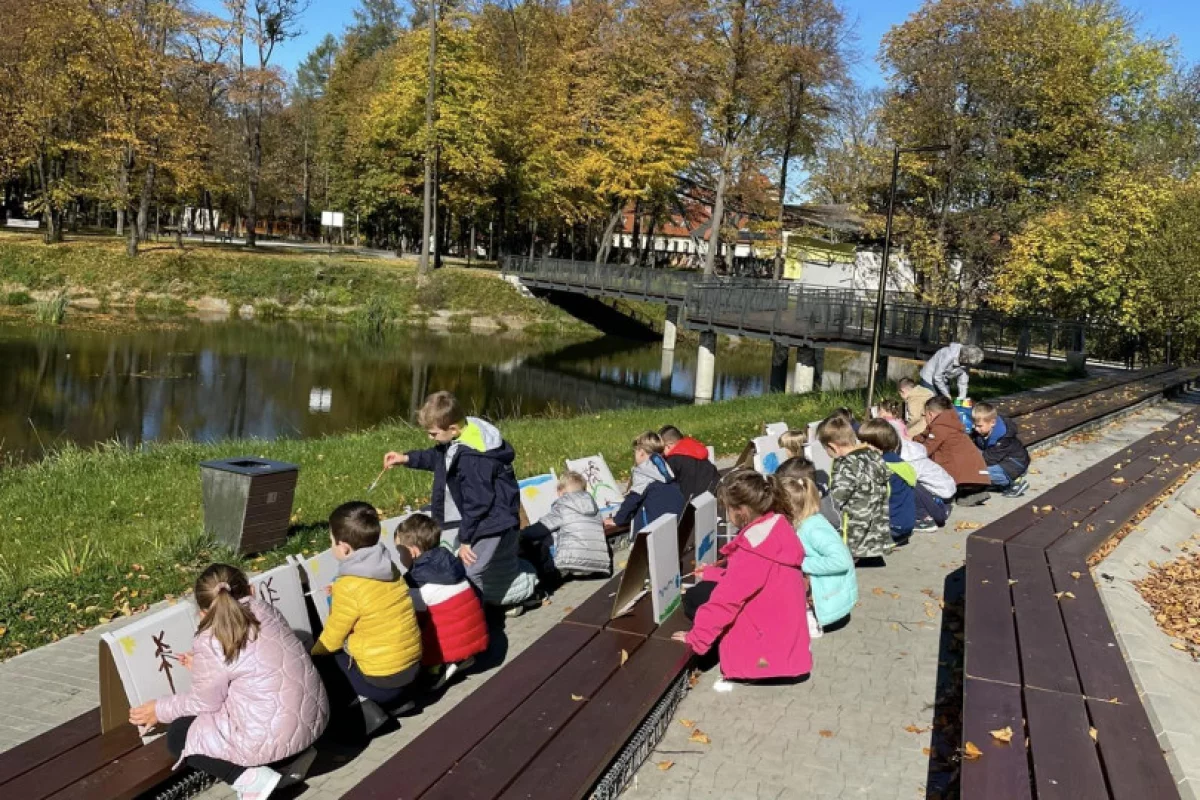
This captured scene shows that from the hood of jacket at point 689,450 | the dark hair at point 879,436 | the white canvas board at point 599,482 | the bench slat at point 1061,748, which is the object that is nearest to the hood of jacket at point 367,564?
the bench slat at point 1061,748

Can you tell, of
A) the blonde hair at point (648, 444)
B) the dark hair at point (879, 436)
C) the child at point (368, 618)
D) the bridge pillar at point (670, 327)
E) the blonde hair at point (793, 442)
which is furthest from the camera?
A: the bridge pillar at point (670, 327)

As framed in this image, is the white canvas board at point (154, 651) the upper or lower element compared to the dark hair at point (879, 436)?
lower

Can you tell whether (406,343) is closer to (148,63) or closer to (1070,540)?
(148,63)

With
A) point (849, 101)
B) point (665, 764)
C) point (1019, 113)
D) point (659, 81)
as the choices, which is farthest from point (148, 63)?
point (665, 764)

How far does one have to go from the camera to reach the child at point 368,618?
4.91m

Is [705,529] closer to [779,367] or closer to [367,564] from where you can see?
[367,564]

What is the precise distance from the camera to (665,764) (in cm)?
493

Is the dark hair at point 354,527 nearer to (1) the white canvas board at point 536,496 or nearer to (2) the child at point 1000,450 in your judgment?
(1) the white canvas board at point 536,496

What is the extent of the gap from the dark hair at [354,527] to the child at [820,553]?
8.13ft

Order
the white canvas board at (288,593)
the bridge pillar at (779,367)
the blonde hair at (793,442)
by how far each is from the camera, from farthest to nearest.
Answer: the bridge pillar at (779,367) < the blonde hair at (793,442) < the white canvas board at (288,593)

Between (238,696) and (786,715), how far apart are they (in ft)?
9.38

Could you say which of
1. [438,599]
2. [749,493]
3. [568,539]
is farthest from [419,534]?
[568,539]

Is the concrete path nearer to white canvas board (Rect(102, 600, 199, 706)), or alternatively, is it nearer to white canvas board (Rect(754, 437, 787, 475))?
white canvas board (Rect(102, 600, 199, 706))

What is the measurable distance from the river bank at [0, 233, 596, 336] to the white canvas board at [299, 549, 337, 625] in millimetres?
36654
